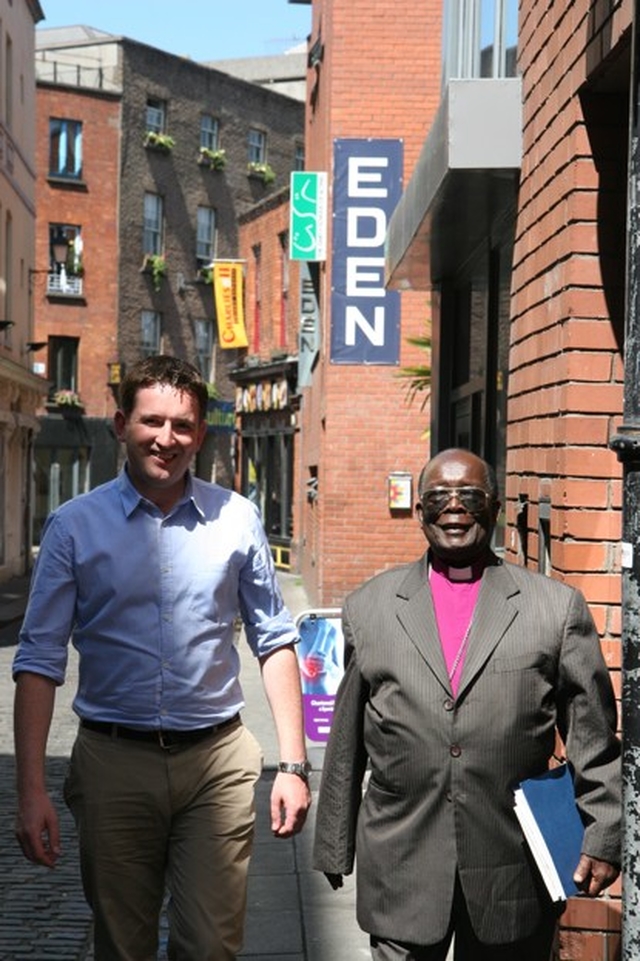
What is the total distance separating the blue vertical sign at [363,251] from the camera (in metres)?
19.9

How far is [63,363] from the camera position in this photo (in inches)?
1796

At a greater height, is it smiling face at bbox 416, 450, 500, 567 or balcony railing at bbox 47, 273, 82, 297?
balcony railing at bbox 47, 273, 82, 297

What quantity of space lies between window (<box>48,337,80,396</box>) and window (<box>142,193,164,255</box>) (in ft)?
12.4

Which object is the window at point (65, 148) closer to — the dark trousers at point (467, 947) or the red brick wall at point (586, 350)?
the red brick wall at point (586, 350)

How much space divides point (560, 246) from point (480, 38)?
9.24 feet

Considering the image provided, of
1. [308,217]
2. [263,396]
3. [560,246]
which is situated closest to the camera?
[560,246]

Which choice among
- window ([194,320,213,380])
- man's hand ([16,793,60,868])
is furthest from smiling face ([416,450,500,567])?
window ([194,320,213,380])

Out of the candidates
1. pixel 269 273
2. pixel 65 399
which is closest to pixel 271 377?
pixel 269 273

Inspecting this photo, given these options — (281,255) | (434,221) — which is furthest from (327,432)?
(281,255)

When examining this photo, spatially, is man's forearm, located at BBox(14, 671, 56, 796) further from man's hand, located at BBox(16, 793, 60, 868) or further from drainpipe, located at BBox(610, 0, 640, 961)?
drainpipe, located at BBox(610, 0, 640, 961)

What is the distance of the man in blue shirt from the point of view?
4145mm

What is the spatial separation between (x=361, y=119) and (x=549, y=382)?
15698 mm

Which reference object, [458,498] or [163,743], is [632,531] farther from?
[163,743]

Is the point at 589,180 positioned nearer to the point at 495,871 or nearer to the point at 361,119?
the point at 495,871
